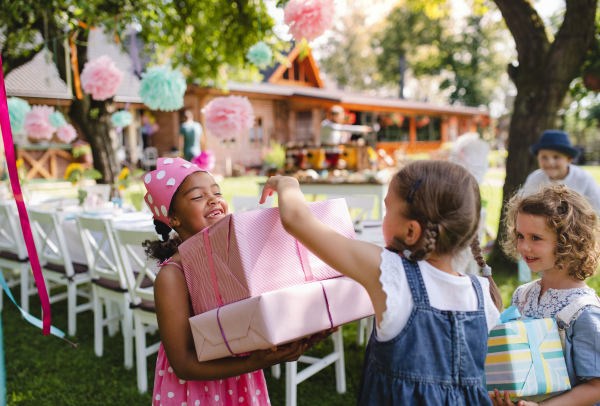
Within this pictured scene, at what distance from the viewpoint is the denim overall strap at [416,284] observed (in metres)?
1.01

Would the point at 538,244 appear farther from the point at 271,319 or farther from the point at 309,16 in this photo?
the point at 309,16

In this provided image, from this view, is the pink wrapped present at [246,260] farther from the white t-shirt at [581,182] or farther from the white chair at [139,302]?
the white t-shirt at [581,182]

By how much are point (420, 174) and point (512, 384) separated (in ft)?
2.33

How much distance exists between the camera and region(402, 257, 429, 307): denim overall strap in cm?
101

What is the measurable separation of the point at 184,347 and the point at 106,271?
2378 millimetres

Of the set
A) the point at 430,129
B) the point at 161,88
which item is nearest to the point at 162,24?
the point at 161,88

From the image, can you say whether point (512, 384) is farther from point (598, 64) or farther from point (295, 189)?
point (598, 64)

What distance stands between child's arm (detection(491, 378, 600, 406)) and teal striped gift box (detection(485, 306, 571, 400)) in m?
0.03

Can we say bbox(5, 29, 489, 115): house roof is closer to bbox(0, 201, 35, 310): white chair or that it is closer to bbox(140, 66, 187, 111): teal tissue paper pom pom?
bbox(0, 201, 35, 310): white chair

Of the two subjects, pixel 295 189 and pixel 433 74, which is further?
pixel 433 74

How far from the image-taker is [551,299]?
1489 millimetres

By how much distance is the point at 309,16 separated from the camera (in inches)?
108

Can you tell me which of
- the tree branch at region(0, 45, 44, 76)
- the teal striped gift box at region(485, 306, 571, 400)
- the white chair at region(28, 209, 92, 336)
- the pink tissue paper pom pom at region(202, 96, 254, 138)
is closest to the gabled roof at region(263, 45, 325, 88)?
the tree branch at region(0, 45, 44, 76)

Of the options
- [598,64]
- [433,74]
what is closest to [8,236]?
[598,64]
